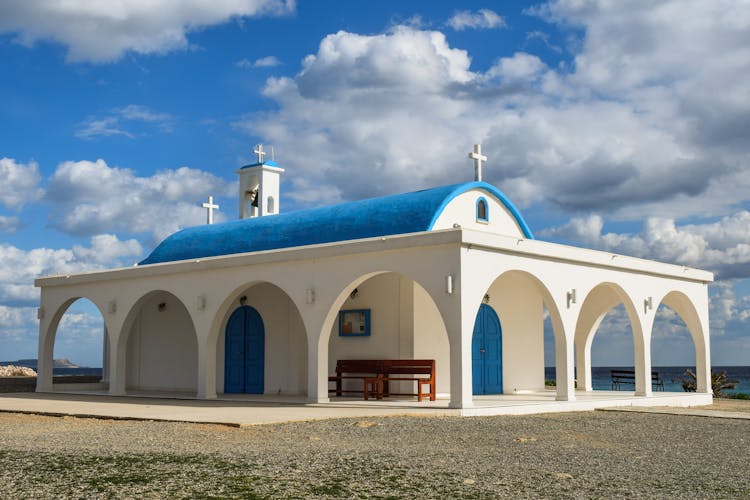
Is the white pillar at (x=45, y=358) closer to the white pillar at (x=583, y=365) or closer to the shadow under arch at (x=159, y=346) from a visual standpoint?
the shadow under arch at (x=159, y=346)

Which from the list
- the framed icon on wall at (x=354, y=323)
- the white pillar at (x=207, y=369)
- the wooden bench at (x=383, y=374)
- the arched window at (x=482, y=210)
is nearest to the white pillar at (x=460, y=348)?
the wooden bench at (x=383, y=374)

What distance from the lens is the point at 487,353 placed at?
19.4 meters

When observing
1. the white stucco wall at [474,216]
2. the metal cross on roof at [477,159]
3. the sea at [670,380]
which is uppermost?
the metal cross on roof at [477,159]

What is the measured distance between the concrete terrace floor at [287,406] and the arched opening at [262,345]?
83 cm

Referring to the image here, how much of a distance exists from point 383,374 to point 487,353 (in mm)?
2937

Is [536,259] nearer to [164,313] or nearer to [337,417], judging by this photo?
[337,417]

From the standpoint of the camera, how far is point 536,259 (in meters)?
16.6

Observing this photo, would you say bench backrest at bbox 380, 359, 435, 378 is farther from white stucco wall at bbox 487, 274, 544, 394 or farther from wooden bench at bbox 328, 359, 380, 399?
white stucco wall at bbox 487, 274, 544, 394

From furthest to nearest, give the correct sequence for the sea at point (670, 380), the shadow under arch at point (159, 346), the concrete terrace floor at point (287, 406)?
1. the sea at point (670, 380)
2. the shadow under arch at point (159, 346)
3. the concrete terrace floor at point (287, 406)

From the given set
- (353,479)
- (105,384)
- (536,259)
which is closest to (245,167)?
(105,384)

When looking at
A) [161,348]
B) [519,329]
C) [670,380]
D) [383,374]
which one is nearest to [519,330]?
[519,329]

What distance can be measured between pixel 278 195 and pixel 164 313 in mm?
5015

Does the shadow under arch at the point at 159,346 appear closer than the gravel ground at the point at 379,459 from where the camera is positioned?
No

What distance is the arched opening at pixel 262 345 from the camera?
19.7 metres
